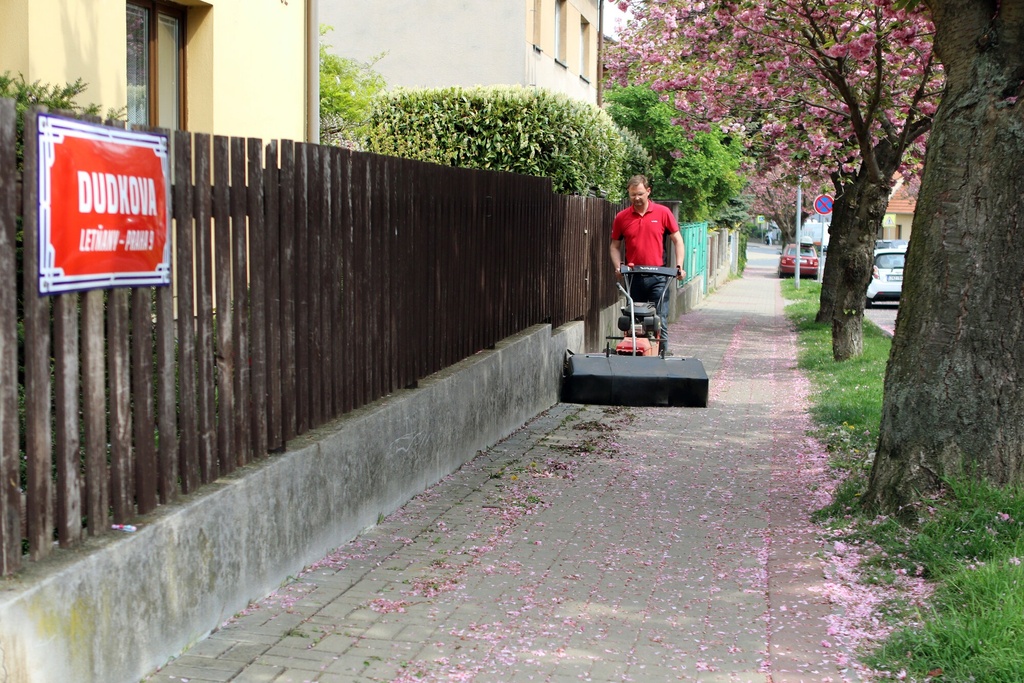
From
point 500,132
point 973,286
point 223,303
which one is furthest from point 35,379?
point 500,132

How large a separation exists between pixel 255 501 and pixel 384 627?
2.57 ft

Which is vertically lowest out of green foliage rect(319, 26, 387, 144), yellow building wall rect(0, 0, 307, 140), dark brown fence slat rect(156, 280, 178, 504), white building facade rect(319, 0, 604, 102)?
dark brown fence slat rect(156, 280, 178, 504)

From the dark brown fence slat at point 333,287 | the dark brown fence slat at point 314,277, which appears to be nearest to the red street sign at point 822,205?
the dark brown fence slat at point 333,287

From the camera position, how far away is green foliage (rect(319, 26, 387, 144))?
2003 centimetres

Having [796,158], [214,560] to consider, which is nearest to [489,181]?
[214,560]

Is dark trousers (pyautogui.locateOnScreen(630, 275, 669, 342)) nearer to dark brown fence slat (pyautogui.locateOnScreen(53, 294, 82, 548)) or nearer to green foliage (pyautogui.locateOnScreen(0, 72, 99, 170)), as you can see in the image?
green foliage (pyautogui.locateOnScreen(0, 72, 99, 170))

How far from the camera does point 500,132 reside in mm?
15906

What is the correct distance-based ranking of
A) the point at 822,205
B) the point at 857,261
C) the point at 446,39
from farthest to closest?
the point at 822,205 → the point at 446,39 → the point at 857,261

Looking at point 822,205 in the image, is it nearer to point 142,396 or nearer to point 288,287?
point 288,287

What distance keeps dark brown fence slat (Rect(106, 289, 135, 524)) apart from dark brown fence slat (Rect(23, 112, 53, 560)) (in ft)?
1.32

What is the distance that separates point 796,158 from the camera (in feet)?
72.8

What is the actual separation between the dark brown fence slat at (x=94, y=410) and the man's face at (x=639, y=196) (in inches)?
311

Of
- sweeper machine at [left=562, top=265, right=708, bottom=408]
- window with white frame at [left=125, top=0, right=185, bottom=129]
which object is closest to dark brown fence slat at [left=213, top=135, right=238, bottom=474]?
window with white frame at [left=125, top=0, right=185, bottom=129]

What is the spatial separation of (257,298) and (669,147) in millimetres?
32678
